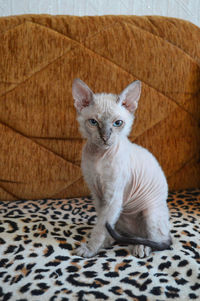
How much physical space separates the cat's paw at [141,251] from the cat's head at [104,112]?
1.31ft

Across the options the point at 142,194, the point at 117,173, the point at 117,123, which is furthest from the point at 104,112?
the point at 142,194

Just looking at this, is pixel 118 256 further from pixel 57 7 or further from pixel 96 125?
pixel 57 7

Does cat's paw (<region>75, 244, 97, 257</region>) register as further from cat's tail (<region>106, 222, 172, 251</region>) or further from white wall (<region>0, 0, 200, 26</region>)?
white wall (<region>0, 0, 200, 26</region>)

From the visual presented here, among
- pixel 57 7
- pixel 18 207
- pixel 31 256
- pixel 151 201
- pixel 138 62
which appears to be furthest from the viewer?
pixel 57 7

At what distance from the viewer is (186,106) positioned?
1568mm

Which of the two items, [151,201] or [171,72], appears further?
[171,72]

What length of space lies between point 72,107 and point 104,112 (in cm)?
51

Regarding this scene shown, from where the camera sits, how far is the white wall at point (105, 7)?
5.30 feet

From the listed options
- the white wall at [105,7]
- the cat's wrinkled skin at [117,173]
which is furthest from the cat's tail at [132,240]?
the white wall at [105,7]

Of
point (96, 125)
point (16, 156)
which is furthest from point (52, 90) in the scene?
point (96, 125)

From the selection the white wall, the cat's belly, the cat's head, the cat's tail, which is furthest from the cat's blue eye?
the white wall

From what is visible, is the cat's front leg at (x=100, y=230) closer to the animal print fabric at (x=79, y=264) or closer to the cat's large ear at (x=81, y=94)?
the animal print fabric at (x=79, y=264)

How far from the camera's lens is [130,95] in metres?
1.05

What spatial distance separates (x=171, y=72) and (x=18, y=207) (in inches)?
42.7
